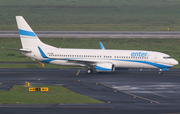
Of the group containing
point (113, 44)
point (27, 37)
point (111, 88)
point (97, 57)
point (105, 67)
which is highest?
point (113, 44)

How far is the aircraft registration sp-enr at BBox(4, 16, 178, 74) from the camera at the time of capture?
178 ft

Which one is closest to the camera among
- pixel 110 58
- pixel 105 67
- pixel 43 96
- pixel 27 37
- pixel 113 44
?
pixel 43 96

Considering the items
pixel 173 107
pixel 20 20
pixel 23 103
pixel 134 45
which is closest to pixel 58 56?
pixel 20 20

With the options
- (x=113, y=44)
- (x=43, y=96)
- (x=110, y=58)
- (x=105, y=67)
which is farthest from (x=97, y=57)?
(x=113, y=44)

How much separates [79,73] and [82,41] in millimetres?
40965

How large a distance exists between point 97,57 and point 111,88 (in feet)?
47.4

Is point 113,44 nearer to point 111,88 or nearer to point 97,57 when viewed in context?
point 97,57

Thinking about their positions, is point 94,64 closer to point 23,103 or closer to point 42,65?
point 42,65

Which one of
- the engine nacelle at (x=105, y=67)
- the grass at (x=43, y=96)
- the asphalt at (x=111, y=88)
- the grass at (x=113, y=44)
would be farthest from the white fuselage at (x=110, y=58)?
the grass at (x=113, y=44)

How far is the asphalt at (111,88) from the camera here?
102 feet

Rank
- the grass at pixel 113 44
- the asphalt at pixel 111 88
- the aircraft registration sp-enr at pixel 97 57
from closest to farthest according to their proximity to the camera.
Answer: the asphalt at pixel 111 88, the aircraft registration sp-enr at pixel 97 57, the grass at pixel 113 44

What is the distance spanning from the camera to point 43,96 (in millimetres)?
36500

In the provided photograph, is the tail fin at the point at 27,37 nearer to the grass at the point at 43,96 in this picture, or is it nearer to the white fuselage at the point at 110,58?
the white fuselage at the point at 110,58

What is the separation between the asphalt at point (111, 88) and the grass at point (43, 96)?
156 cm
